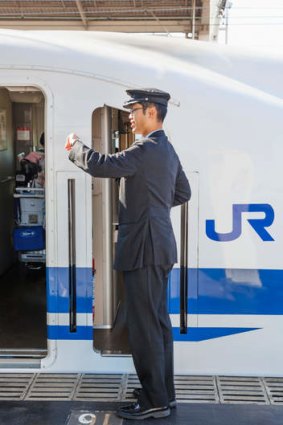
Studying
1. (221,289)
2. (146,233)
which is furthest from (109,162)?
(221,289)

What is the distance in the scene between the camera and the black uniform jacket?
111 inches

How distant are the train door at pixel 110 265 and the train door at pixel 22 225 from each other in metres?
0.51

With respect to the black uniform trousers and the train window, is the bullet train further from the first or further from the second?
the black uniform trousers

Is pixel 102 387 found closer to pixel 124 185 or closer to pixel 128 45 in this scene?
pixel 124 185

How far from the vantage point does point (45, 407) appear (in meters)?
3.10

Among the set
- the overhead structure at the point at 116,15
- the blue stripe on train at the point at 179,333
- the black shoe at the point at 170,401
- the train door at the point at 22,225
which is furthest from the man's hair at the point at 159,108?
the overhead structure at the point at 116,15

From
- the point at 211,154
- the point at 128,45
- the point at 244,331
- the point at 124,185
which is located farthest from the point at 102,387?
the point at 128,45

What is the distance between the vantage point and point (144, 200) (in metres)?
2.87

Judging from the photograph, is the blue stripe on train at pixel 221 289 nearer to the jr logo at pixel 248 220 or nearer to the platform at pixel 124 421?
the jr logo at pixel 248 220

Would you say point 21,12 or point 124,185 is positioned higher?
point 21,12

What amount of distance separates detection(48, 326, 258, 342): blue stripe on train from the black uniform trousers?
505 mm

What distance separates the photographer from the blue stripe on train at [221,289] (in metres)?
3.44

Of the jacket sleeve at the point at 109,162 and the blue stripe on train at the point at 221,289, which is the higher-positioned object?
the jacket sleeve at the point at 109,162

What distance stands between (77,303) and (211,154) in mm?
1262
